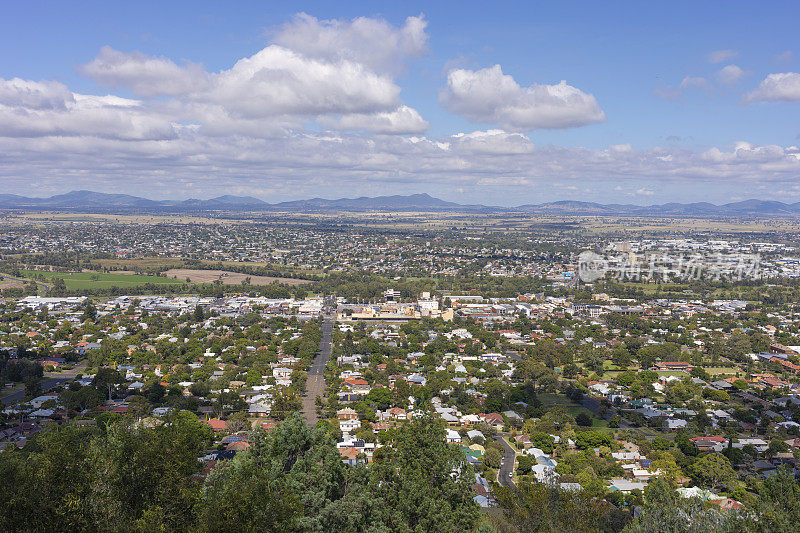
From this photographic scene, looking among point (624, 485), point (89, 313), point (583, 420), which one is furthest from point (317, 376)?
point (89, 313)

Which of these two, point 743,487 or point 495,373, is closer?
point 743,487

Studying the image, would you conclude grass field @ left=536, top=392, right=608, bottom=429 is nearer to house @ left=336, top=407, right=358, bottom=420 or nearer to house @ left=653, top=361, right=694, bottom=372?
house @ left=653, top=361, right=694, bottom=372

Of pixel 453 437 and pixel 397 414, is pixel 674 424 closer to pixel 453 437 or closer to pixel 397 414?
pixel 453 437

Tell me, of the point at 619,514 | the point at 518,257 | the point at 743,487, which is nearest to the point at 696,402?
the point at 743,487

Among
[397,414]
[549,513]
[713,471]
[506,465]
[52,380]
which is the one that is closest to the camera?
[549,513]

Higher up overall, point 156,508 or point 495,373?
point 156,508

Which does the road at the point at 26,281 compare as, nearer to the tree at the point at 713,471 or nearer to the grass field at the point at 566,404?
the grass field at the point at 566,404

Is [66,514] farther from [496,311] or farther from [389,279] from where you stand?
[389,279]
